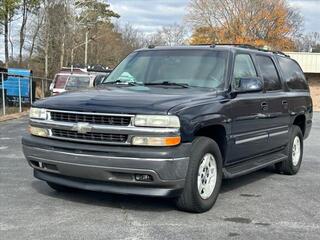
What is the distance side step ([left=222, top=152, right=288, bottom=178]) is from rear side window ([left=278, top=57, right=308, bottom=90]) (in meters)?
1.25

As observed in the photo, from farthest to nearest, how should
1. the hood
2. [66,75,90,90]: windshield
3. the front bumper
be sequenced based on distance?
[66,75,90,90]: windshield < the hood < the front bumper

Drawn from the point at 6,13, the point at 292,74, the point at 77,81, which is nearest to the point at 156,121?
the point at 292,74

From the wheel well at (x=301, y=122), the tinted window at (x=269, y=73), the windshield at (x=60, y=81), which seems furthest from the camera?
the windshield at (x=60, y=81)

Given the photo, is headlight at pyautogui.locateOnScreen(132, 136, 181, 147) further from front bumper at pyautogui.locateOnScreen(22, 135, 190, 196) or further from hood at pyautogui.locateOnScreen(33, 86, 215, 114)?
hood at pyautogui.locateOnScreen(33, 86, 215, 114)

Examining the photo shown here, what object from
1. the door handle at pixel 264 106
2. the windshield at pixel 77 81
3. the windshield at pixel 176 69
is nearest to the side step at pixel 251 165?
the door handle at pixel 264 106

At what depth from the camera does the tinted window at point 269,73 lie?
25.7ft

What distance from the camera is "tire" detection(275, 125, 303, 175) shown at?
8.59 meters

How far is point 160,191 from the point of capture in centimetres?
561

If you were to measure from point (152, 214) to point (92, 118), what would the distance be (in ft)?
3.94

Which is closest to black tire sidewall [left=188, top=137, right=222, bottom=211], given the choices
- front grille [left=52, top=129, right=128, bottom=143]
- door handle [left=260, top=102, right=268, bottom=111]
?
front grille [left=52, top=129, right=128, bottom=143]

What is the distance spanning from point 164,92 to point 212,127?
68 centimetres

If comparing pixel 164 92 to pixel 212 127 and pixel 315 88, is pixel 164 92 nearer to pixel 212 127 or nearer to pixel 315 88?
pixel 212 127

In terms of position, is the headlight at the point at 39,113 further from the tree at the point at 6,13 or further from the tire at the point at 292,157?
the tree at the point at 6,13

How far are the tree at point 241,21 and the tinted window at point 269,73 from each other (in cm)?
5010
